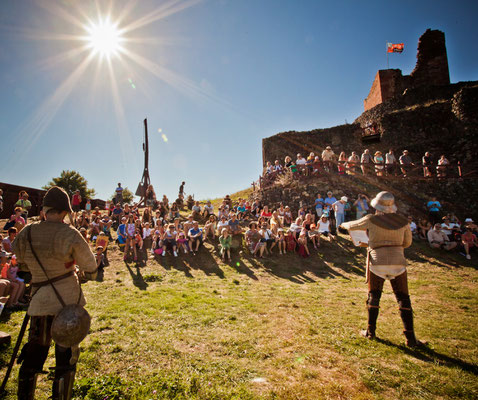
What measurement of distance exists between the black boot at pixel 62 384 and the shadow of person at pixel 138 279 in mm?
4734

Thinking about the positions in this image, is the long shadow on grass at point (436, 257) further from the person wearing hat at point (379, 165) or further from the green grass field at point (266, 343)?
the person wearing hat at point (379, 165)

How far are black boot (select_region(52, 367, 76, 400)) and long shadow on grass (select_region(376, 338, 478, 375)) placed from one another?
13.4 feet

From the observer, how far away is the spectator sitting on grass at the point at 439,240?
391 inches

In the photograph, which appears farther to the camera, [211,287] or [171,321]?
[211,287]

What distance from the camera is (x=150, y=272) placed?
841cm

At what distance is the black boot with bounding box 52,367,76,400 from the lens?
7.11ft

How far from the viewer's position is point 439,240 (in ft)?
33.6

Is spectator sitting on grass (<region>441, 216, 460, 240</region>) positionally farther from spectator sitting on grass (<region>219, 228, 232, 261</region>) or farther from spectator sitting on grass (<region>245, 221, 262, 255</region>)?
spectator sitting on grass (<region>219, 228, 232, 261</region>)

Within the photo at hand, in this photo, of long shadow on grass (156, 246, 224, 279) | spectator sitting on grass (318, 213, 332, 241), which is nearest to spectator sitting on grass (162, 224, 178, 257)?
long shadow on grass (156, 246, 224, 279)

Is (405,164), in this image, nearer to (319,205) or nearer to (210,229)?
(319,205)

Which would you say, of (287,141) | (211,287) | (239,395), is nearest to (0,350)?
(239,395)

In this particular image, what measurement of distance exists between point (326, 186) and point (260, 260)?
7.49 m

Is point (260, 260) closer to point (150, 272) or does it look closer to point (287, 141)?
point (150, 272)

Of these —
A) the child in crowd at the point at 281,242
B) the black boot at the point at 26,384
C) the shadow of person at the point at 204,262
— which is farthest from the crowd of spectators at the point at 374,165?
the black boot at the point at 26,384
